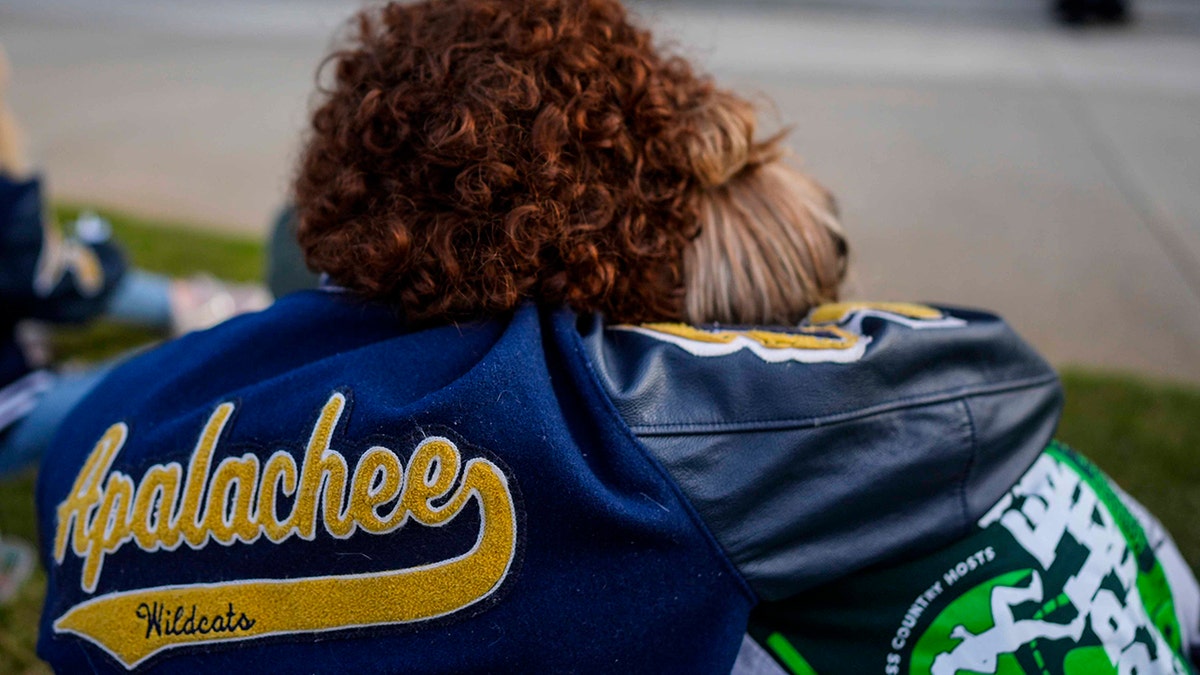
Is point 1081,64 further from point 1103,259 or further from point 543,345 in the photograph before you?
point 543,345

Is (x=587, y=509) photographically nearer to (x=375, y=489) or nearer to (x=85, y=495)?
(x=375, y=489)

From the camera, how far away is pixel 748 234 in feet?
4.41

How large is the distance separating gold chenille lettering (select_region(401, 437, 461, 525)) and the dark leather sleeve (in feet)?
0.63

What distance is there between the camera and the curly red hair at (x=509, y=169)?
3.73 feet

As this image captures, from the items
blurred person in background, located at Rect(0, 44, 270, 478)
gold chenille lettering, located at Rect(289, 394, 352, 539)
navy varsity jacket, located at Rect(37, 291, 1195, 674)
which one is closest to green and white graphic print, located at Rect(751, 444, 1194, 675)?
navy varsity jacket, located at Rect(37, 291, 1195, 674)

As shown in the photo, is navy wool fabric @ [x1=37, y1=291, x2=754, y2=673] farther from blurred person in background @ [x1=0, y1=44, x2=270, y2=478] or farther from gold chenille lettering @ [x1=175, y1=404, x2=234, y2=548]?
blurred person in background @ [x1=0, y1=44, x2=270, y2=478]

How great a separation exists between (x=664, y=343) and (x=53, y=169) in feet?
17.1

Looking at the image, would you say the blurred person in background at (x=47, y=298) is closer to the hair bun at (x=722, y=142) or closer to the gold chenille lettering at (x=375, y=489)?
the gold chenille lettering at (x=375, y=489)

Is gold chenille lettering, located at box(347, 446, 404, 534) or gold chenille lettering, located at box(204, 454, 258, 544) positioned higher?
gold chenille lettering, located at box(347, 446, 404, 534)

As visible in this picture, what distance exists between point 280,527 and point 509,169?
0.49 metres

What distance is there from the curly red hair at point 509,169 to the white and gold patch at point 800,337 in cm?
11

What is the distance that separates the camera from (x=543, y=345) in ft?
3.68

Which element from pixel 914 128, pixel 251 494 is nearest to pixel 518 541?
pixel 251 494

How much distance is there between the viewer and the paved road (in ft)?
12.0
